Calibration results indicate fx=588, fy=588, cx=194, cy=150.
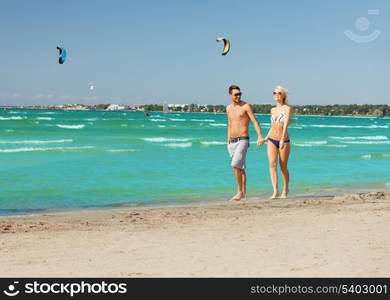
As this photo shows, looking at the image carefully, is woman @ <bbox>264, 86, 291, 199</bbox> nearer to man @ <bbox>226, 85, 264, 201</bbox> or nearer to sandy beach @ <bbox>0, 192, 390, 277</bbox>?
man @ <bbox>226, 85, 264, 201</bbox>

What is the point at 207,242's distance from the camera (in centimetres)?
611

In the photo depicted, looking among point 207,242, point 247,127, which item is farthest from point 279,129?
point 207,242

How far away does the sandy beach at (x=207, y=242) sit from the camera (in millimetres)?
4910

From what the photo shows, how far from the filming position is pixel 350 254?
5355 millimetres

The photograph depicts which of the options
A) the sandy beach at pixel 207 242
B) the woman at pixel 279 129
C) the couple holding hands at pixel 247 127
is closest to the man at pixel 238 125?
the couple holding hands at pixel 247 127

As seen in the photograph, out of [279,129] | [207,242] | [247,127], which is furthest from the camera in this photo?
[279,129]

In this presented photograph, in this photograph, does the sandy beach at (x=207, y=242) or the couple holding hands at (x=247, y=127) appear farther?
the couple holding hands at (x=247, y=127)

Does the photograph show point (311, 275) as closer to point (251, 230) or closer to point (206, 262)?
point (206, 262)

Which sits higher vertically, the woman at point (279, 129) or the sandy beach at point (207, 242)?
the woman at point (279, 129)

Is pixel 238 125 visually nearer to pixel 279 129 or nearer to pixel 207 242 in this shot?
pixel 279 129

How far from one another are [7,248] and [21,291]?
1854 millimetres

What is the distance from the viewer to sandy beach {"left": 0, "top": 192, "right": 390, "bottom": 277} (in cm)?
491

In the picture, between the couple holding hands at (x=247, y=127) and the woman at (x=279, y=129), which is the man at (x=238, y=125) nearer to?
the couple holding hands at (x=247, y=127)

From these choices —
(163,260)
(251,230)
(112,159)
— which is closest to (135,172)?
(112,159)
